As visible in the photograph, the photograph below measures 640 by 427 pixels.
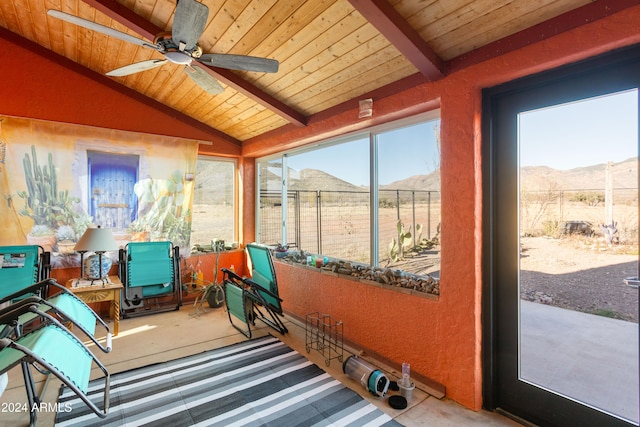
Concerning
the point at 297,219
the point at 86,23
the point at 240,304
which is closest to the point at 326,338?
the point at 240,304

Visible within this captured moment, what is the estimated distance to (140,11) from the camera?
258 centimetres

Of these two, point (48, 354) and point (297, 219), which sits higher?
point (297, 219)

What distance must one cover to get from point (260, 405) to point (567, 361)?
1.97 meters

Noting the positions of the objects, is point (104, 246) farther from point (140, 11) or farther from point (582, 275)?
point (582, 275)

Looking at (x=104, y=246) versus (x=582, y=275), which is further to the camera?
(x=104, y=246)

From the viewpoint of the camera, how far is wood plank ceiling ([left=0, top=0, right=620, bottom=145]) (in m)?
1.82

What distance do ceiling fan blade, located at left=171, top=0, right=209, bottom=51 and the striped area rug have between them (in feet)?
7.80

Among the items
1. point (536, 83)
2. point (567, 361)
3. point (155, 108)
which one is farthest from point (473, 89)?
point (155, 108)

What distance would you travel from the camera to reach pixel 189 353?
118 inches

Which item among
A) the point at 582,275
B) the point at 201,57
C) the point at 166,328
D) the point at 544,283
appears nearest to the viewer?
the point at 582,275

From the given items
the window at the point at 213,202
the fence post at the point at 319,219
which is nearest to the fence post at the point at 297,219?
the fence post at the point at 319,219

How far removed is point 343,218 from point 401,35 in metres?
2.06

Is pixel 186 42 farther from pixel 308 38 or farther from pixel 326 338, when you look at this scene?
pixel 326 338

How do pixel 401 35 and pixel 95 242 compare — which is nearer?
pixel 401 35
